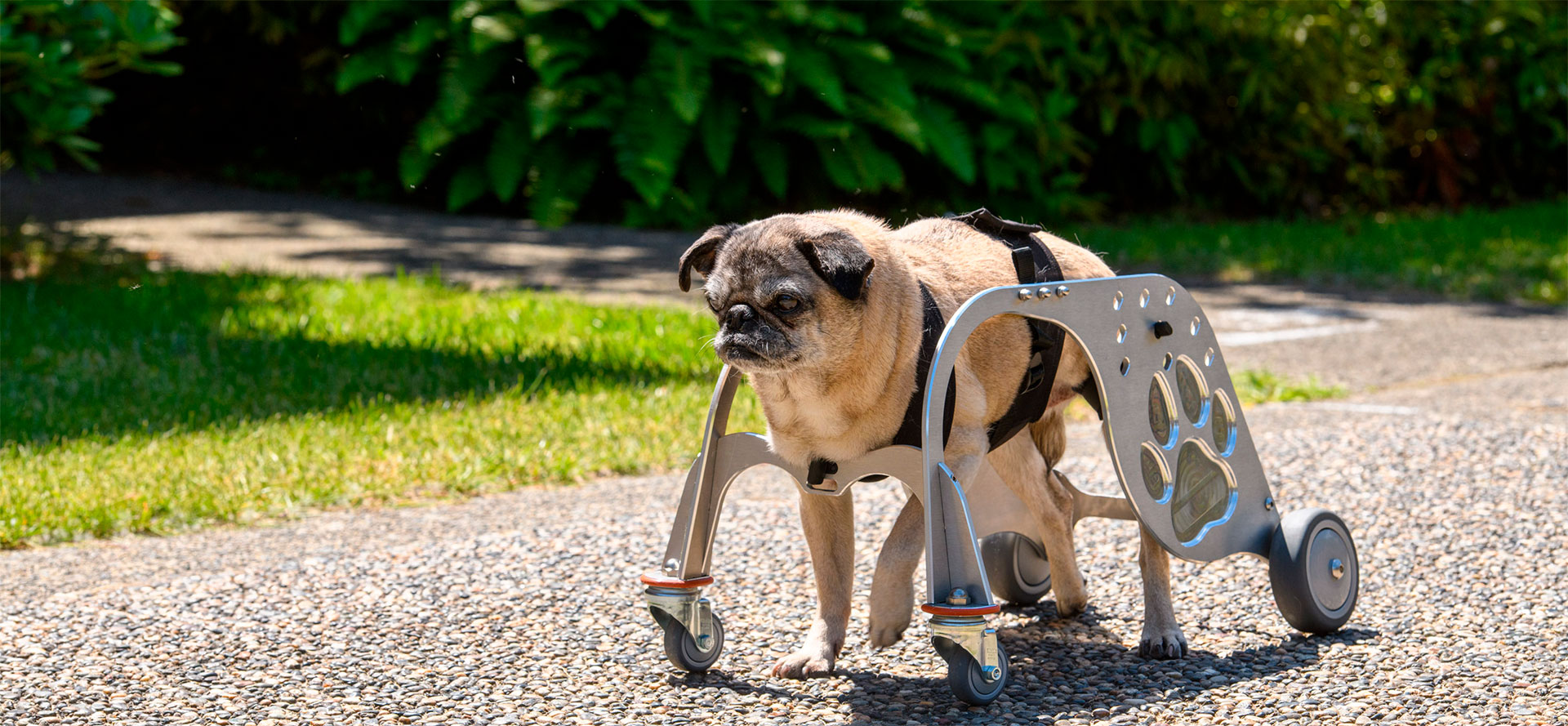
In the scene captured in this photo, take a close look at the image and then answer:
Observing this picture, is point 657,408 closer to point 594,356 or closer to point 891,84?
point 594,356

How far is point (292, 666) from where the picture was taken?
3.48m

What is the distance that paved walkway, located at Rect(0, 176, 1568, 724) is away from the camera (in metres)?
3.23

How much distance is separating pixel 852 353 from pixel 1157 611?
43.4 inches

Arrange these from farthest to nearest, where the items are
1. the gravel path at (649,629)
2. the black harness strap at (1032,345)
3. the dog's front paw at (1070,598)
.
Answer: the dog's front paw at (1070,598) < the black harness strap at (1032,345) < the gravel path at (649,629)

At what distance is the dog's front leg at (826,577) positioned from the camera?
3336mm

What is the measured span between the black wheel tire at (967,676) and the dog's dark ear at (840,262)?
765 mm

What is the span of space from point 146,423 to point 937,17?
29.0ft

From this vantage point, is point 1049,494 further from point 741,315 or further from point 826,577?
point 741,315

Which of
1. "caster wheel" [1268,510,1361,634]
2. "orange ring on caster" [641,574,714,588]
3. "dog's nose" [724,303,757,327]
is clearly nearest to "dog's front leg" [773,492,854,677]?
"orange ring on caster" [641,574,714,588]

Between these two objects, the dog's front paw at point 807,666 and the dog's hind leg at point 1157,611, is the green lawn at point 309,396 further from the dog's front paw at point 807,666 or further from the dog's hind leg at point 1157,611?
the dog's hind leg at point 1157,611

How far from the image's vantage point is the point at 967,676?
3.04 meters

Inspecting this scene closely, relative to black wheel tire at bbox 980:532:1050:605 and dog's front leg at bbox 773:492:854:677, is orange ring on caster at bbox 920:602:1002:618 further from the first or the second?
black wheel tire at bbox 980:532:1050:605

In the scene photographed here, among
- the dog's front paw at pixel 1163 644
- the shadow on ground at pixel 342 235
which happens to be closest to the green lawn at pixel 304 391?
the shadow on ground at pixel 342 235

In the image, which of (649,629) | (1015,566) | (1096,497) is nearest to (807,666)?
(649,629)
